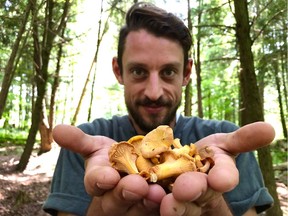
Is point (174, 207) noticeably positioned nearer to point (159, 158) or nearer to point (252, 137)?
point (159, 158)

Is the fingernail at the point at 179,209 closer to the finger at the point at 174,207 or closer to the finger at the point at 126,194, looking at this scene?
the finger at the point at 174,207

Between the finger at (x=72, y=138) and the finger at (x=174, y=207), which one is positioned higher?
the finger at (x=72, y=138)

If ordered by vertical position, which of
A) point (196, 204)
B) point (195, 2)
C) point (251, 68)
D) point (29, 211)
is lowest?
point (29, 211)

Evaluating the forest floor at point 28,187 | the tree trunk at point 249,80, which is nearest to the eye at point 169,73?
the tree trunk at point 249,80

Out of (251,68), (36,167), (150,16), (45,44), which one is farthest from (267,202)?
(36,167)

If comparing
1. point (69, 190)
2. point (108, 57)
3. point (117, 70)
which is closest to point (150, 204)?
point (69, 190)

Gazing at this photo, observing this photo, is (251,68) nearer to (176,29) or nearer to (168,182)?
(176,29)

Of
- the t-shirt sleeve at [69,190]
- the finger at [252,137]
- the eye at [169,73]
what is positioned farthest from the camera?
the eye at [169,73]
